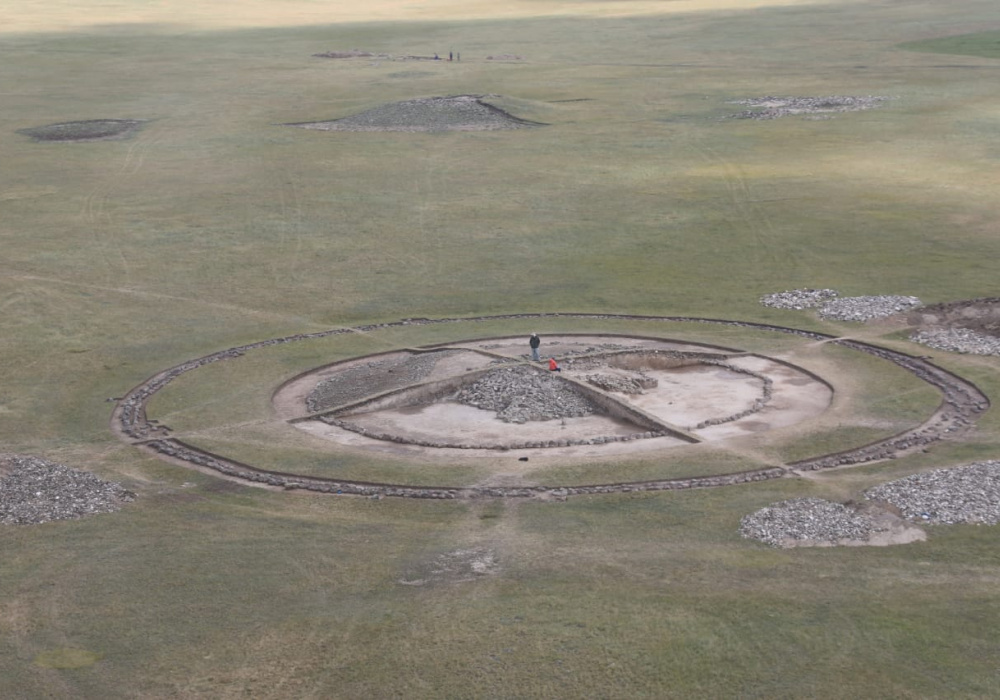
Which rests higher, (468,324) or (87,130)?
(87,130)

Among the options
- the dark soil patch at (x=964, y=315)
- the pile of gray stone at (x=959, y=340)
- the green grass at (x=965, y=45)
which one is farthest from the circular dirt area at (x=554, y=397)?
the green grass at (x=965, y=45)

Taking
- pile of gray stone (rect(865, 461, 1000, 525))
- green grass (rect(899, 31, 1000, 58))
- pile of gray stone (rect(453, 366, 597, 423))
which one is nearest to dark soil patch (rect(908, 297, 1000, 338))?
pile of gray stone (rect(453, 366, 597, 423))

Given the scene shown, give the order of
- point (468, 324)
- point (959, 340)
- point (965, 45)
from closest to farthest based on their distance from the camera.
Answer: point (959, 340)
point (468, 324)
point (965, 45)

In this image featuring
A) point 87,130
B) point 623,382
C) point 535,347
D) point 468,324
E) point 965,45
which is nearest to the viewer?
point 623,382

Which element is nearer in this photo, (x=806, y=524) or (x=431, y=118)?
(x=806, y=524)

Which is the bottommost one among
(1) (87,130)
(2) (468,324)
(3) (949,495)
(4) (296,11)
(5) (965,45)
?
(2) (468,324)

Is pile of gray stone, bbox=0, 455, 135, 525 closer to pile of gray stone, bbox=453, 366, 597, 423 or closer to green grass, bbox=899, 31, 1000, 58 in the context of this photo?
pile of gray stone, bbox=453, 366, 597, 423

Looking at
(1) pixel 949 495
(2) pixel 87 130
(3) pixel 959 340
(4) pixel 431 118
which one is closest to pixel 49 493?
(1) pixel 949 495

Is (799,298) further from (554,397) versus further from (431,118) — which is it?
(431,118)
